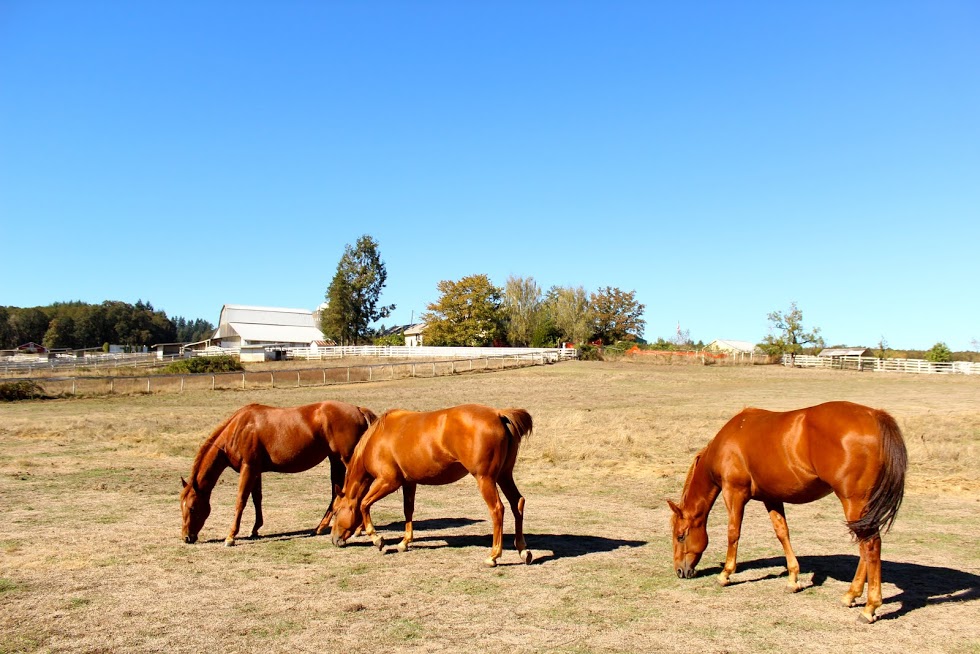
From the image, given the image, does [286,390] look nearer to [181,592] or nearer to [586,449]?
[586,449]

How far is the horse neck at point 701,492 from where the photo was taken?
25.6ft

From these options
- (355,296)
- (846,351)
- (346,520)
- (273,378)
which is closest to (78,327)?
(355,296)

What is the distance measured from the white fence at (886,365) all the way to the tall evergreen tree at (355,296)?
52.0 m

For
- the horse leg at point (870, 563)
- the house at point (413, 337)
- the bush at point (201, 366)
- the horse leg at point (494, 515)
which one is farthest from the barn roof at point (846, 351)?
the horse leg at point (870, 563)

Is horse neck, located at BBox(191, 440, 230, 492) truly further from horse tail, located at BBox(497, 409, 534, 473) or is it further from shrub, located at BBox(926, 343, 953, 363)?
shrub, located at BBox(926, 343, 953, 363)

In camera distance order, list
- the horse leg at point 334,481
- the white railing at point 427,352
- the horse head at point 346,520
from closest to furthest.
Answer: the horse head at point 346,520 < the horse leg at point 334,481 < the white railing at point 427,352

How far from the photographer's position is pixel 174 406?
105 feet

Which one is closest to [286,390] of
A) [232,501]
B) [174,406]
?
[174,406]

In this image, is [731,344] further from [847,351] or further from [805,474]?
[805,474]

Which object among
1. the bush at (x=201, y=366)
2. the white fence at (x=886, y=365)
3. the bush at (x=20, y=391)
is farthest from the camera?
the white fence at (x=886, y=365)

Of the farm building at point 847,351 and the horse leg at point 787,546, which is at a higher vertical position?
the farm building at point 847,351

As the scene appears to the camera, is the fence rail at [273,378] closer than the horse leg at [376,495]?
No

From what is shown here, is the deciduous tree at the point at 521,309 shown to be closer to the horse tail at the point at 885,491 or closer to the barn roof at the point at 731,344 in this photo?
the barn roof at the point at 731,344

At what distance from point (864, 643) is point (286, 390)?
38493 millimetres
